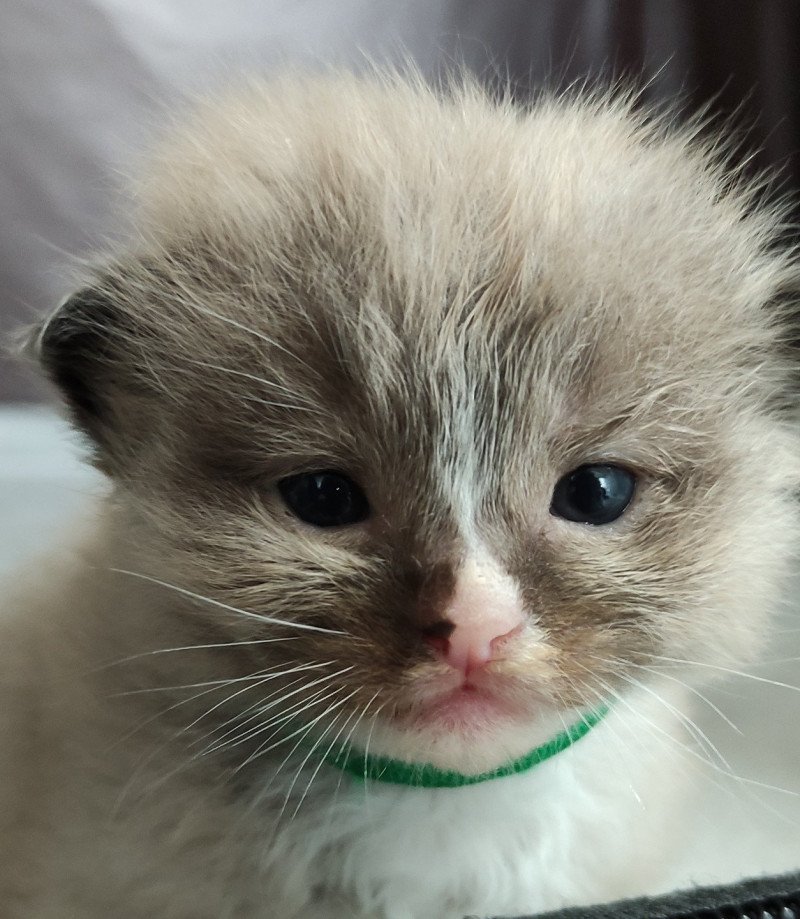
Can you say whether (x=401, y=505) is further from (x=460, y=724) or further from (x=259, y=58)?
(x=259, y=58)

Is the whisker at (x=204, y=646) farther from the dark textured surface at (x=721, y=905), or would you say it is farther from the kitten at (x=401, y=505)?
the dark textured surface at (x=721, y=905)

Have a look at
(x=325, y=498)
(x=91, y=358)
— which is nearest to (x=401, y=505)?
(x=325, y=498)

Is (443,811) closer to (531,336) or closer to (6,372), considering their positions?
(531,336)

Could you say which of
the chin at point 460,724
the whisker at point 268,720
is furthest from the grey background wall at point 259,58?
the chin at point 460,724

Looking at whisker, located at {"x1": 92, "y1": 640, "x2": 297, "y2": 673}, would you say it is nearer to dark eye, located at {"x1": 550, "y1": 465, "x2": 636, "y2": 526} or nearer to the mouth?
the mouth

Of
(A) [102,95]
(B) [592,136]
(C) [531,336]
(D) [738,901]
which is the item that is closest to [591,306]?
(C) [531,336]

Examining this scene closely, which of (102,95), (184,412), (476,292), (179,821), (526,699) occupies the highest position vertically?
(102,95)

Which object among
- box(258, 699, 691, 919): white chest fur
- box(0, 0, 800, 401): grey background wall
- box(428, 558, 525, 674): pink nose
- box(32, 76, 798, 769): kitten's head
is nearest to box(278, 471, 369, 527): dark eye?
box(32, 76, 798, 769): kitten's head
